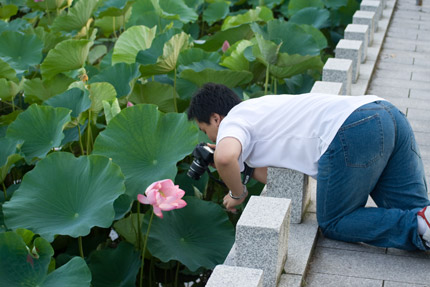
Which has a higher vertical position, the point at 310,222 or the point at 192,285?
the point at 310,222

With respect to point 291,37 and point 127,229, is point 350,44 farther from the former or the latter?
point 127,229

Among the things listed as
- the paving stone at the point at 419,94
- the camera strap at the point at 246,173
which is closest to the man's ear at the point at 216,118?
the camera strap at the point at 246,173

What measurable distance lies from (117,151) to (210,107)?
0.57 m

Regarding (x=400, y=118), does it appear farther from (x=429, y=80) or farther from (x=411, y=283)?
(x=429, y=80)

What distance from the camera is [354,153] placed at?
96.0 inches

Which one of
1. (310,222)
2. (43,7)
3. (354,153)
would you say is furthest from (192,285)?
(43,7)

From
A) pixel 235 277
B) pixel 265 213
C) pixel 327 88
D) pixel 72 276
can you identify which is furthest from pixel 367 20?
pixel 235 277

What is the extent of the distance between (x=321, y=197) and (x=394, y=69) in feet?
8.76

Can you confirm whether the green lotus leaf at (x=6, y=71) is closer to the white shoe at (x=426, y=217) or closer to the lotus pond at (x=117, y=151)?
the lotus pond at (x=117, y=151)

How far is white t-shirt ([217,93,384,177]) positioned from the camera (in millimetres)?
2471

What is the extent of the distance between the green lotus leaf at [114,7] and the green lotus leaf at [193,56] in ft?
4.66

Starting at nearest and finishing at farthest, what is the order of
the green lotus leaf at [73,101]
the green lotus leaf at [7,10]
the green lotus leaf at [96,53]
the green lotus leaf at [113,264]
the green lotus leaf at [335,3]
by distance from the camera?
the green lotus leaf at [113,264]
the green lotus leaf at [73,101]
the green lotus leaf at [96,53]
the green lotus leaf at [7,10]
the green lotus leaf at [335,3]

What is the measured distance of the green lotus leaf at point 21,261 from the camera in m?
2.59

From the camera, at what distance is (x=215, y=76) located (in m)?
3.82
